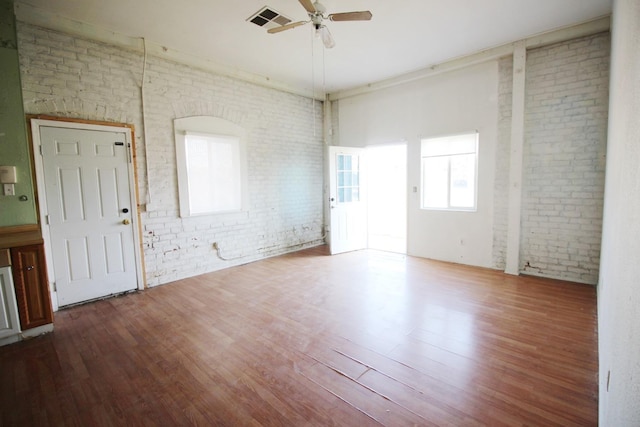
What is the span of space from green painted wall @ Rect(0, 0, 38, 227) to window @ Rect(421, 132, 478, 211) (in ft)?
18.2

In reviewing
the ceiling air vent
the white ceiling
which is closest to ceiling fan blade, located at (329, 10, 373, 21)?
the white ceiling

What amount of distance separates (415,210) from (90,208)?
16.7 ft

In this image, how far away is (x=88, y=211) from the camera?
3713 mm

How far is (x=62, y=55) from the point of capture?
11.5 feet

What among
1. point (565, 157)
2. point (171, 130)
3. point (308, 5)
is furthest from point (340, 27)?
point (565, 157)

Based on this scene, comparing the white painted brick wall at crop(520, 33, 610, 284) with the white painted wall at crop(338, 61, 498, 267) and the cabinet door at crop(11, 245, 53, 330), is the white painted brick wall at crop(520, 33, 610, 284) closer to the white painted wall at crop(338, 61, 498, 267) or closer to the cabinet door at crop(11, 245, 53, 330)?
the white painted wall at crop(338, 61, 498, 267)

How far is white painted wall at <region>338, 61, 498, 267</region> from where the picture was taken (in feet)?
15.4

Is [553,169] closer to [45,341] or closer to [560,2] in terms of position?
[560,2]

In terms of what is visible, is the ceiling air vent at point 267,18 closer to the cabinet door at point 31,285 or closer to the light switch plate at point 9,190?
the light switch plate at point 9,190

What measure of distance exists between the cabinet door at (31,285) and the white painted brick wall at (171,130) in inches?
52.9

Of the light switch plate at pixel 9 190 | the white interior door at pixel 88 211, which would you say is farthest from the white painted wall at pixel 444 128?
the light switch plate at pixel 9 190

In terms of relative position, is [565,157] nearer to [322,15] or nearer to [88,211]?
[322,15]

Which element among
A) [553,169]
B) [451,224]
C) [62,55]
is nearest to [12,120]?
[62,55]

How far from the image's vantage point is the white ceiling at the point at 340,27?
3.26 metres
